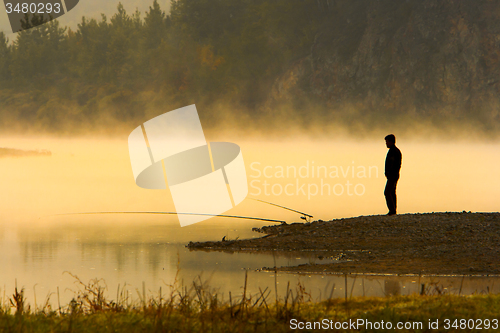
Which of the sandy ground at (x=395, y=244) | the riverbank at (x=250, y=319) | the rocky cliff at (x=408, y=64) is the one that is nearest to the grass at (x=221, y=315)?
the riverbank at (x=250, y=319)

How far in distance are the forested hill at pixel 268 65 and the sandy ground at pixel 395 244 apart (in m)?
58.1

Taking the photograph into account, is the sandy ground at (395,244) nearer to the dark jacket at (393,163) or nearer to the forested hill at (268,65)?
the dark jacket at (393,163)

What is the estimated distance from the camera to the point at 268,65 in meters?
87.9

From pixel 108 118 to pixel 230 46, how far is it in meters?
22.7

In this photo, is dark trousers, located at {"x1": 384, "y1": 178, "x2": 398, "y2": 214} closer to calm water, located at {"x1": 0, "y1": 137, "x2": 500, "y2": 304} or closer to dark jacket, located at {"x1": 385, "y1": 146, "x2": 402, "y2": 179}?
dark jacket, located at {"x1": 385, "y1": 146, "x2": 402, "y2": 179}

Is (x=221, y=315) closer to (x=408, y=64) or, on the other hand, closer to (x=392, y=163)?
(x=392, y=163)

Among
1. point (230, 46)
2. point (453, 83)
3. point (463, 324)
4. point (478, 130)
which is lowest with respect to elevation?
point (463, 324)

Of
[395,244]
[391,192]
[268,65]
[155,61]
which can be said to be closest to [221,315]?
[395,244]

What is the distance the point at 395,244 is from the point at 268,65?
74.7 meters

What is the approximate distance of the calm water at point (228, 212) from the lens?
11.6 m

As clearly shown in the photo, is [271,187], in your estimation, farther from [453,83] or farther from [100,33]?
[100,33]

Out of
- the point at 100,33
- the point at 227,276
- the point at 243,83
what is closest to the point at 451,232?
the point at 227,276

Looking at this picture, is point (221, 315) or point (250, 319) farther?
point (250, 319)

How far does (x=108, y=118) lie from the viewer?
98375 mm
